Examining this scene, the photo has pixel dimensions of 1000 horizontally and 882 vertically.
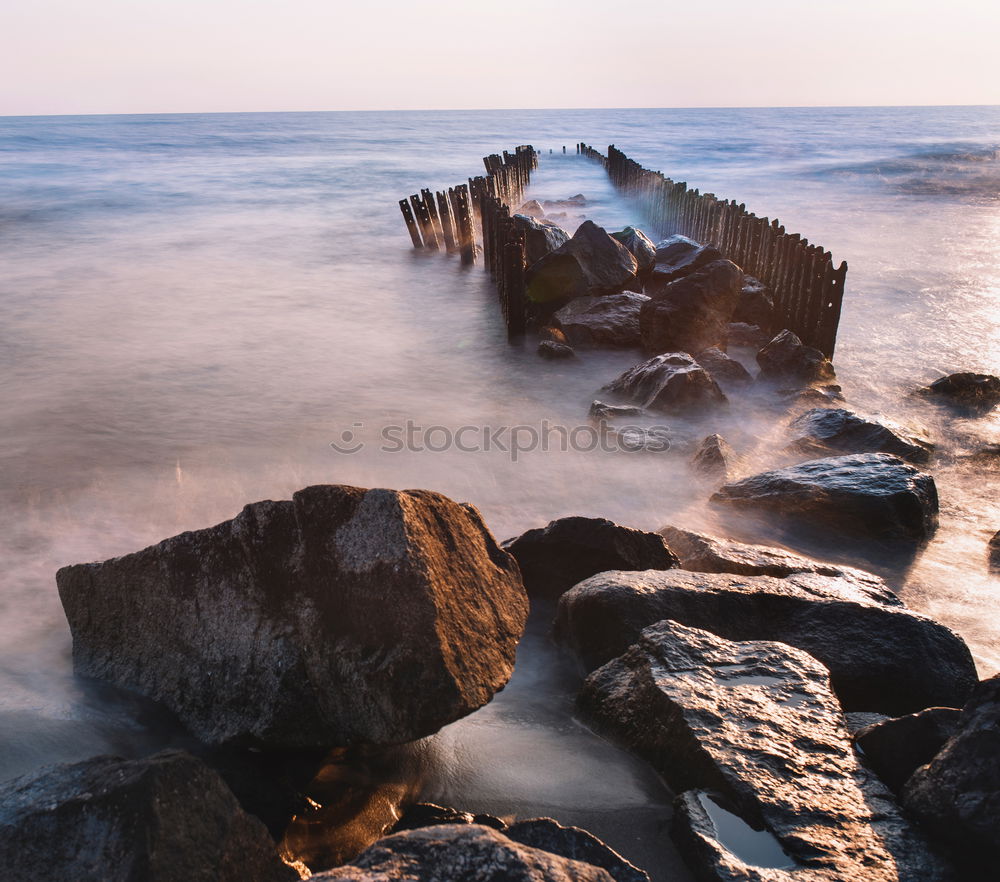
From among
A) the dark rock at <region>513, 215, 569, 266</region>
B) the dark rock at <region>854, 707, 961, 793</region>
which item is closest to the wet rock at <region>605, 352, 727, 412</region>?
the dark rock at <region>854, 707, 961, 793</region>

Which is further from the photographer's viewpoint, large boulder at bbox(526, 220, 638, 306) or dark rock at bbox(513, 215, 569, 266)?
dark rock at bbox(513, 215, 569, 266)

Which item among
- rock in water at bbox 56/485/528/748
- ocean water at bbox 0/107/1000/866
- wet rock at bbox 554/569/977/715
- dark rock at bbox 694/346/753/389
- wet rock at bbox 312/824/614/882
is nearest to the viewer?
wet rock at bbox 312/824/614/882

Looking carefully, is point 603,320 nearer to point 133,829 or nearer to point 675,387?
point 675,387

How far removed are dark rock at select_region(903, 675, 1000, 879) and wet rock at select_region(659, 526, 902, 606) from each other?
131cm

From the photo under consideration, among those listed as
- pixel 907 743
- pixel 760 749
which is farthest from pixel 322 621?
pixel 907 743

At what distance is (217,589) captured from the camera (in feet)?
8.64

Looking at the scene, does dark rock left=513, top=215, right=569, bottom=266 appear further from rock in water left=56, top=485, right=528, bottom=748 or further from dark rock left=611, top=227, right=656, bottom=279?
rock in water left=56, top=485, right=528, bottom=748

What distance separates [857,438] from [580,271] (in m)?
4.60

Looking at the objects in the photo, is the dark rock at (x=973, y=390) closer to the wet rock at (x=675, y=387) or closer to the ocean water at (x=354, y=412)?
the ocean water at (x=354, y=412)

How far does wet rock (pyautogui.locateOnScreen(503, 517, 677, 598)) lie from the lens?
372 cm

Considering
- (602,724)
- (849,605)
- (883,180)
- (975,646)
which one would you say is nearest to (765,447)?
(975,646)

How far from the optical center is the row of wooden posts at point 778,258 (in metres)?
8.06

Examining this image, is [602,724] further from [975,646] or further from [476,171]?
[476,171]

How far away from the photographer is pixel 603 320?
343 inches
